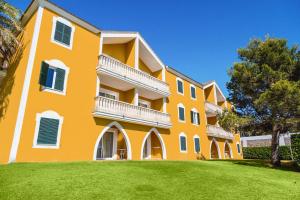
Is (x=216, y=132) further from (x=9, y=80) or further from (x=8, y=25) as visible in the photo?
(x=8, y=25)

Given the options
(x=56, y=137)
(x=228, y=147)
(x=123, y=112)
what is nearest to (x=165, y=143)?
(x=123, y=112)

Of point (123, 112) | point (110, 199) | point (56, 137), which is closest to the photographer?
point (110, 199)

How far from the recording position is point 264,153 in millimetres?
38250

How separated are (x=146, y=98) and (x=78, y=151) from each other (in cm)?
1105

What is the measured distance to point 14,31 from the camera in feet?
51.7

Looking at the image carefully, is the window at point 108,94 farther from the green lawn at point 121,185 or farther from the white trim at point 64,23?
the green lawn at point 121,185

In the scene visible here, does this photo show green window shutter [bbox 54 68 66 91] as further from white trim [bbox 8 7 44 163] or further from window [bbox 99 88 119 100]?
window [bbox 99 88 119 100]

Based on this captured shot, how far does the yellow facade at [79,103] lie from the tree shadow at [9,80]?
0.40 feet

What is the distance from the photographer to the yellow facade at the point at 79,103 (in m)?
12.2

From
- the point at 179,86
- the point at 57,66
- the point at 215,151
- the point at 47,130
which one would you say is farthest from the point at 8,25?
the point at 215,151

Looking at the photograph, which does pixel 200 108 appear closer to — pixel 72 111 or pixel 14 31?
pixel 72 111

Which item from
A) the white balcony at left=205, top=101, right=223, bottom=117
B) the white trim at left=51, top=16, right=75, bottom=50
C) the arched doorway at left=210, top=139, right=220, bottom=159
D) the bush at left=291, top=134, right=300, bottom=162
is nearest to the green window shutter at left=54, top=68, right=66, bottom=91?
the white trim at left=51, top=16, right=75, bottom=50

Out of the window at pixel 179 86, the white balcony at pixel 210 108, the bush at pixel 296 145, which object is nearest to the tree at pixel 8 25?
the window at pixel 179 86

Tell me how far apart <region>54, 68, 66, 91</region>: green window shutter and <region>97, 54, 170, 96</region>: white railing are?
2961 millimetres
